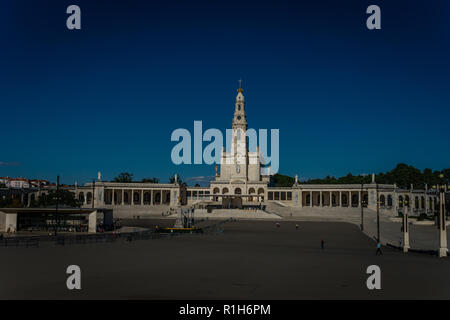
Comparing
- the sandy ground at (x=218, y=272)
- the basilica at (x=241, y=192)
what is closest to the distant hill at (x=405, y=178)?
the basilica at (x=241, y=192)

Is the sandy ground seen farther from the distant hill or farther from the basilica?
the distant hill

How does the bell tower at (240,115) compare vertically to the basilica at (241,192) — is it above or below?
above

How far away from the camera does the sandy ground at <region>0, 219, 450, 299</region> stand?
17.9 metres

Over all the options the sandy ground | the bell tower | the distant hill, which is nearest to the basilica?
the bell tower

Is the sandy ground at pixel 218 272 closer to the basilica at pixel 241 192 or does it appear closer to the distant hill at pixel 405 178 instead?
the basilica at pixel 241 192

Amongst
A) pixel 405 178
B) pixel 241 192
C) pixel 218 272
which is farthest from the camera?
pixel 405 178

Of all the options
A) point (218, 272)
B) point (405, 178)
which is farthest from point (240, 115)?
point (218, 272)

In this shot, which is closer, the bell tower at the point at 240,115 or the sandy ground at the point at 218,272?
the sandy ground at the point at 218,272

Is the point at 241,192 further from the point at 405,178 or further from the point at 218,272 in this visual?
the point at 218,272

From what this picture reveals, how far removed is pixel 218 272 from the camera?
22812 millimetres

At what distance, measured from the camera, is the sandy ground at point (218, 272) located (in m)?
17.9

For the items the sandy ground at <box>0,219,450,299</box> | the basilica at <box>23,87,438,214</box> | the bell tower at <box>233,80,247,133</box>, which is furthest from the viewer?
the bell tower at <box>233,80,247,133</box>

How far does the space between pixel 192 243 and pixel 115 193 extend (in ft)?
309
